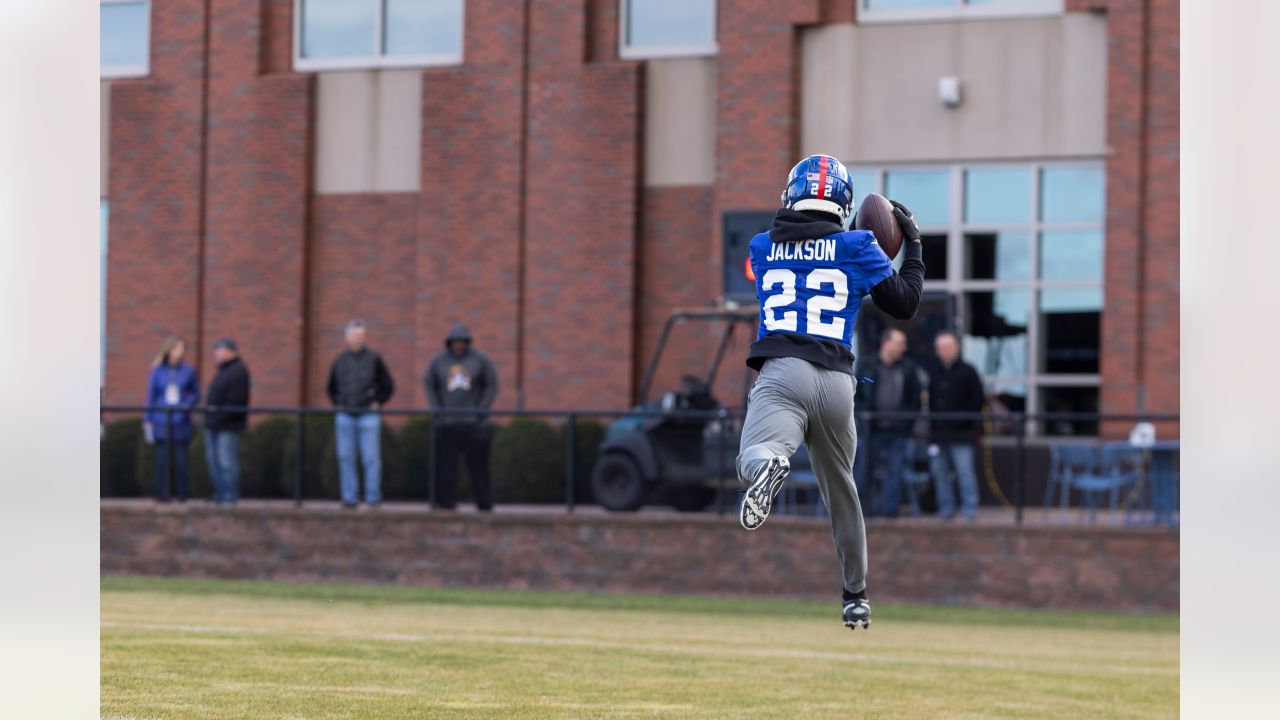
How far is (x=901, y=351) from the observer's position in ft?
62.4

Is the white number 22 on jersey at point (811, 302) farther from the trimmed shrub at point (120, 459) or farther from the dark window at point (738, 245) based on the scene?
the trimmed shrub at point (120, 459)

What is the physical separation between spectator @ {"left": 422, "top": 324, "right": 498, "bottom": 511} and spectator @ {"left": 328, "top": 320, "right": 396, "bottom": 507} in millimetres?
598

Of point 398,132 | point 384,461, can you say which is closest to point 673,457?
point 384,461

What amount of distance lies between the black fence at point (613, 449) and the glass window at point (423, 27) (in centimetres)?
691

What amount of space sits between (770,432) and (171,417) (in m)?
13.6

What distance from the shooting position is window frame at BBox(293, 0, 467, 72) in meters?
27.3

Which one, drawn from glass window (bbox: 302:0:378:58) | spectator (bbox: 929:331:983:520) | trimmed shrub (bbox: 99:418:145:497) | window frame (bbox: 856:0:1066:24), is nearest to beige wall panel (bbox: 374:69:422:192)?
glass window (bbox: 302:0:378:58)

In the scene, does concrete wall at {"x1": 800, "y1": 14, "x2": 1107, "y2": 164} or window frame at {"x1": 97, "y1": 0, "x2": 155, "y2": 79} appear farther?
window frame at {"x1": 97, "y1": 0, "x2": 155, "y2": 79}

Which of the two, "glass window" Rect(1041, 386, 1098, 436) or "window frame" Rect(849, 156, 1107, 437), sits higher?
"window frame" Rect(849, 156, 1107, 437)

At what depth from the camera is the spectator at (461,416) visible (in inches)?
786

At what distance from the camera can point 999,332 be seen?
25.1m

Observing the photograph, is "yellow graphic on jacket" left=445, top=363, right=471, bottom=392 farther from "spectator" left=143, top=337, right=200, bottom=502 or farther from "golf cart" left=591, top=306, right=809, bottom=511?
"spectator" left=143, top=337, right=200, bottom=502

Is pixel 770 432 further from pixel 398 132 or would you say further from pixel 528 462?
pixel 398 132
